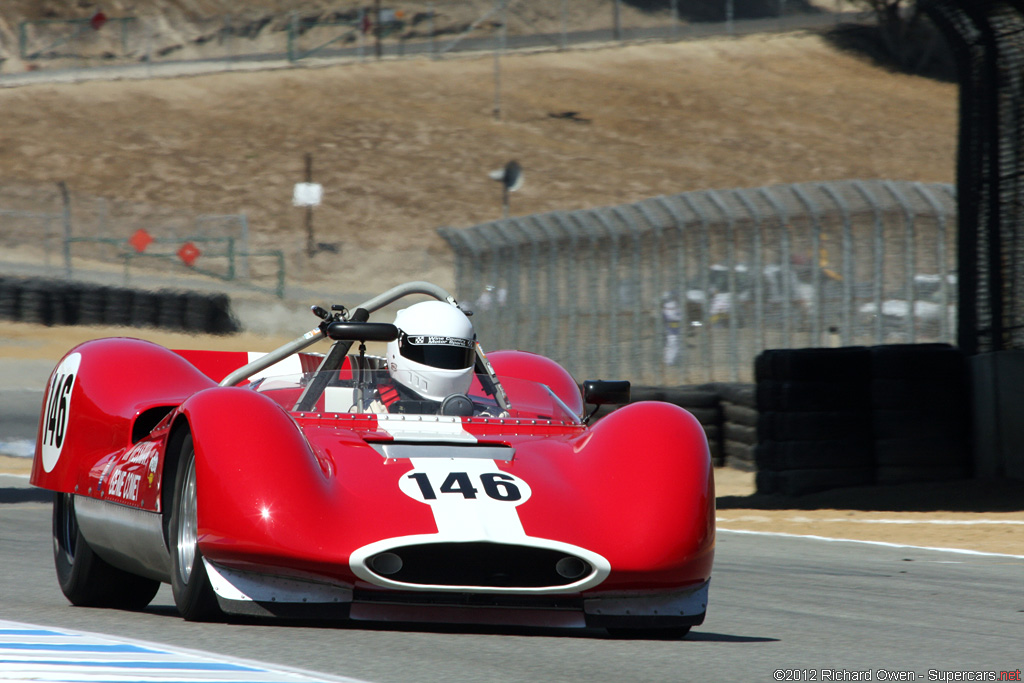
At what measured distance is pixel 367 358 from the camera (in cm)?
622

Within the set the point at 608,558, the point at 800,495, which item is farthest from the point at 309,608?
the point at 800,495

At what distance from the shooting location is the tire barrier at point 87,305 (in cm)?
2533

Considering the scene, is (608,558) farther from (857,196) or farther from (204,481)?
(857,196)

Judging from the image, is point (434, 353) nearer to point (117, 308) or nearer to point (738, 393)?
point (738, 393)

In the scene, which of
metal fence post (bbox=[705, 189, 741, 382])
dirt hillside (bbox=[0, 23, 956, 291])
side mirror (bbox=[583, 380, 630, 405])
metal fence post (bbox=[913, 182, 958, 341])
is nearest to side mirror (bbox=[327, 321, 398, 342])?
side mirror (bbox=[583, 380, 630, 405])

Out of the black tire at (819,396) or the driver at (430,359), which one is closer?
the driver at (430,359)

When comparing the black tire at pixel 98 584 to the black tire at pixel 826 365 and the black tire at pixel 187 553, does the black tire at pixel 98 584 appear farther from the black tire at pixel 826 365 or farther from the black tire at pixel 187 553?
the black tire at pixel 826 365

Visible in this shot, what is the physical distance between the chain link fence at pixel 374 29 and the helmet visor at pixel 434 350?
156ft

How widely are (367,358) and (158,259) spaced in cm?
2731

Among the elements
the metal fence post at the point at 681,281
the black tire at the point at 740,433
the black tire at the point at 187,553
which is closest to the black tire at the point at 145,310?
the metal fence post at the point at 681,281

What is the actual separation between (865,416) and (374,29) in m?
52.9

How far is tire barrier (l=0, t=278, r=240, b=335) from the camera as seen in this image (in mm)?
25328

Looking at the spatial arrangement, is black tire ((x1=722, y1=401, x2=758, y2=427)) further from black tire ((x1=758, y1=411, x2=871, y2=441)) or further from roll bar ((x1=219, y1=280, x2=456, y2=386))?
roll bar ((x1=219, y1=280, x2=456, y2=386))

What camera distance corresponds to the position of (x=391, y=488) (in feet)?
15.1
